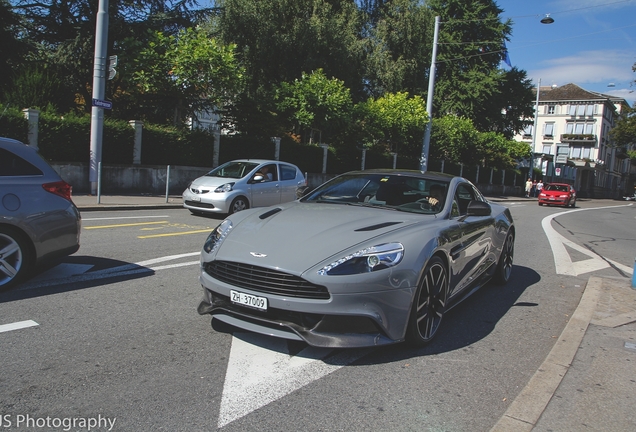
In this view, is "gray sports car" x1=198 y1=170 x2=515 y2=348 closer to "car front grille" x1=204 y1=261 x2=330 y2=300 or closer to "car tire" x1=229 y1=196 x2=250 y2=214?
"car front grille" x1=204 y1=261 x2=330 y2=300

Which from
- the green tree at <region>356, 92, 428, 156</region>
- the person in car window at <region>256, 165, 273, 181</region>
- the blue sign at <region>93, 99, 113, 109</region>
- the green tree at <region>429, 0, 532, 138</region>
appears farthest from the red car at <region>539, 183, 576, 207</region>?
the blue sign at <region>93, 99, 113, 109</region>

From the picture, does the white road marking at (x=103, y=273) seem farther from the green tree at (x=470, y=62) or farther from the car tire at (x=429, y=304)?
the green tree at (x=470, y=62)

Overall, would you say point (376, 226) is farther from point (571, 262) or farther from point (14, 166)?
point (571, 262)

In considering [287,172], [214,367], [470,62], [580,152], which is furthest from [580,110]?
[214,367]

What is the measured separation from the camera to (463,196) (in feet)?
18.6

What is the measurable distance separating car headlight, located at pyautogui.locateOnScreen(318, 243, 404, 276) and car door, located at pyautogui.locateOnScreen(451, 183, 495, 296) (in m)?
1.05

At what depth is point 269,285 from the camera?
367 cm

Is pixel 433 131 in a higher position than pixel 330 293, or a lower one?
higher

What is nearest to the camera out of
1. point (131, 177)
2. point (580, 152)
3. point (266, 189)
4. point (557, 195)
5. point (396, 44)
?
point (266, 189)

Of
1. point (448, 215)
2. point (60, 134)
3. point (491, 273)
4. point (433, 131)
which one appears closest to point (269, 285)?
point (448, 215)

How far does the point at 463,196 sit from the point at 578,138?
284 feet

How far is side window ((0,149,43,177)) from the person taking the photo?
5185 mm

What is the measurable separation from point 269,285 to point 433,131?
123ft

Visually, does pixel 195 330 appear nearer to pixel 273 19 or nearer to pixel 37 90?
pixel 37 90
